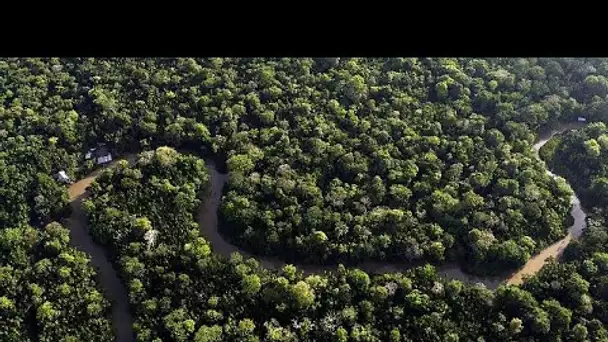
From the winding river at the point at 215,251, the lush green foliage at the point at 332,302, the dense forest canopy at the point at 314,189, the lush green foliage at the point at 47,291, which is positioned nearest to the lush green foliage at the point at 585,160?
the dense forest canopy at the point at 314,189

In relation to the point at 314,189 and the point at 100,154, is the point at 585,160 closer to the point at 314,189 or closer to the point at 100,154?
the point at 314,189

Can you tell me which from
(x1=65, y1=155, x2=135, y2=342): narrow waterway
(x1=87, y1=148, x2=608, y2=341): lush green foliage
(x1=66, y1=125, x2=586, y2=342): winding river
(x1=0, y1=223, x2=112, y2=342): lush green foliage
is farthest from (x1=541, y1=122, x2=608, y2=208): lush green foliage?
(x1=0, y1=223, x2=112, y2=342): lush green foliage

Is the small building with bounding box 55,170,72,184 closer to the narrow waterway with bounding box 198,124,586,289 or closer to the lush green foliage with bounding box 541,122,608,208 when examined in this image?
the narrow waterway with bounding box 198,124,586,289

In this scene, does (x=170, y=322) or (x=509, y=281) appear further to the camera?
(x=509, y=281)

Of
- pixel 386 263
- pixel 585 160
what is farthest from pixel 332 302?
pixel 585 160

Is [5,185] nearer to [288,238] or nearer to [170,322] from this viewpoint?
[170,322]
